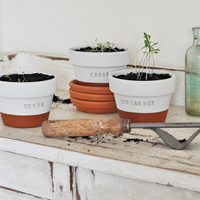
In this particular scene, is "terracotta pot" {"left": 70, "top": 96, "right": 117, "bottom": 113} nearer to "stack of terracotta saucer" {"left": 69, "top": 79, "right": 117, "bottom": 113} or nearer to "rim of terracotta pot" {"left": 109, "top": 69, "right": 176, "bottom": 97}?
"stack of terracotta saucer" {"left": 69, "top": 79, "right": 117, "bottom": 113}

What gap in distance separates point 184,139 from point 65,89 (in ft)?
1.94

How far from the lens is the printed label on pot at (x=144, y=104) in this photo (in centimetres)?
A: 82

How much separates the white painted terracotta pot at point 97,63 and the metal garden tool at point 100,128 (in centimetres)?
23

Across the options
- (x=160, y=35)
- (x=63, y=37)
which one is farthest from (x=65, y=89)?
(x=160, y=35)

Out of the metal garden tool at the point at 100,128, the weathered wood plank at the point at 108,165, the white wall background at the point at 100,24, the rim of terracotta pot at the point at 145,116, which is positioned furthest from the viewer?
the white wall background at the point at 100,24

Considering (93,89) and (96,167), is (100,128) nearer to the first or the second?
(96,167)

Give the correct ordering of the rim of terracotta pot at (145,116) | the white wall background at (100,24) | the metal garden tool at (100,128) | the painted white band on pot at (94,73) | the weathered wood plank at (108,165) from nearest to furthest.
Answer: the weathered wood plank at (108,165) < the metal garden tool at (100,128) < the rim of terracotta pot at (145,116) < the painted white band on pot at (94,73) < the white wall background at (100,24)

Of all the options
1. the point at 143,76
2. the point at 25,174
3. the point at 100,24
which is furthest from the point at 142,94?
the point at 100,24

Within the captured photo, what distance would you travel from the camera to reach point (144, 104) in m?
0.83

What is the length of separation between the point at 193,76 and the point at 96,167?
0.40m

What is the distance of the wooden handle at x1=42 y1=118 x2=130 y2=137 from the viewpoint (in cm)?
73

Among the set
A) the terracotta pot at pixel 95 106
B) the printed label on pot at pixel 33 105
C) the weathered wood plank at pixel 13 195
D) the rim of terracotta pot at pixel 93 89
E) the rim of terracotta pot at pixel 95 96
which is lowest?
the weathered wood plank at pixel 13 195

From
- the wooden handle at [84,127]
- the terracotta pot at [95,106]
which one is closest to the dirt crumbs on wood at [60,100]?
the terracotta pot at [95,106]

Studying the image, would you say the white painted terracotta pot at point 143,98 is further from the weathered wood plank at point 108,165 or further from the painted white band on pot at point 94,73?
the weathered wood plank at point 108,165
